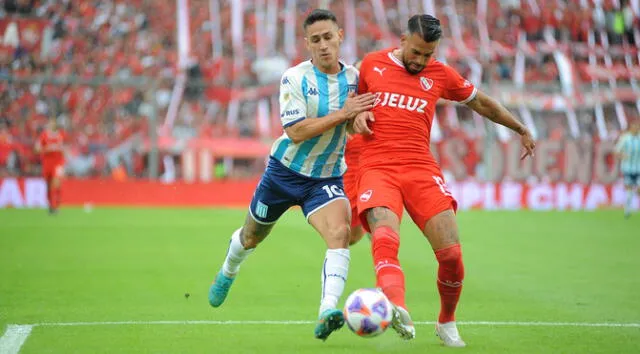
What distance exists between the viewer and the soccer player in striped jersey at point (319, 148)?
6.52 m

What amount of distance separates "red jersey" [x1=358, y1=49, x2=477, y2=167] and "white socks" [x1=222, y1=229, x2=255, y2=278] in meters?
1.42

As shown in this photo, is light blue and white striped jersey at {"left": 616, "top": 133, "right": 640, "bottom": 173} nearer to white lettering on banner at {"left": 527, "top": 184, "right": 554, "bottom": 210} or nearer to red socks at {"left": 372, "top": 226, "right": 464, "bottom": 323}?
white lettering on banner at {"left": 527, "top": 184, "right": 554, "bottom": 210}

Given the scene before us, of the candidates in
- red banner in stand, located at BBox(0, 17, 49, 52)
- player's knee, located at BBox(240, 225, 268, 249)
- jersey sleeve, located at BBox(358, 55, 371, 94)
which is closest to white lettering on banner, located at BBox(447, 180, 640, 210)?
red banner in stand, located at BBox(0, 17, 49, 52)

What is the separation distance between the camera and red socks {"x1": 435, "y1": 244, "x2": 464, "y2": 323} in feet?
21.0

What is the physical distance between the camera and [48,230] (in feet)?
56.4

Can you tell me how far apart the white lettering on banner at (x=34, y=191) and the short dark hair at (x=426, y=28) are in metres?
20.0

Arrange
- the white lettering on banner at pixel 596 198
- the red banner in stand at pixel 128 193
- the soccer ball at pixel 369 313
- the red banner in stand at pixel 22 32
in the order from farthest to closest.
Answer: the red banner in stand at pixel 22 32 → the white lettering on banner at pixel 596 198 → the red banner in stand at pixel 128 193 → the soccer ball at pixel 369 313

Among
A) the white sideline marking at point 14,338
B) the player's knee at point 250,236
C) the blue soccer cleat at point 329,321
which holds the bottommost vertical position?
the white sideline marking at point 14,338

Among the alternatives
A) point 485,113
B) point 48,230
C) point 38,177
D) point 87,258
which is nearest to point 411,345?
point 485,113

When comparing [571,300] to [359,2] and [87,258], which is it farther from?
[359,2]

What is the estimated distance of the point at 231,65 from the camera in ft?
108

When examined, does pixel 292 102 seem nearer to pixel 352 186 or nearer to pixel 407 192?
pixel 407 192

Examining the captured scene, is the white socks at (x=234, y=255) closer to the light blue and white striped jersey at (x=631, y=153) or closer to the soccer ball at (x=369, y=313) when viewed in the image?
the soccer ball at (x=369, y=313)

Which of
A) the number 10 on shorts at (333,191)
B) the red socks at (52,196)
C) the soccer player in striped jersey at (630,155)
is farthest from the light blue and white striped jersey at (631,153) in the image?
the number 10 on shorts at (333,191)
